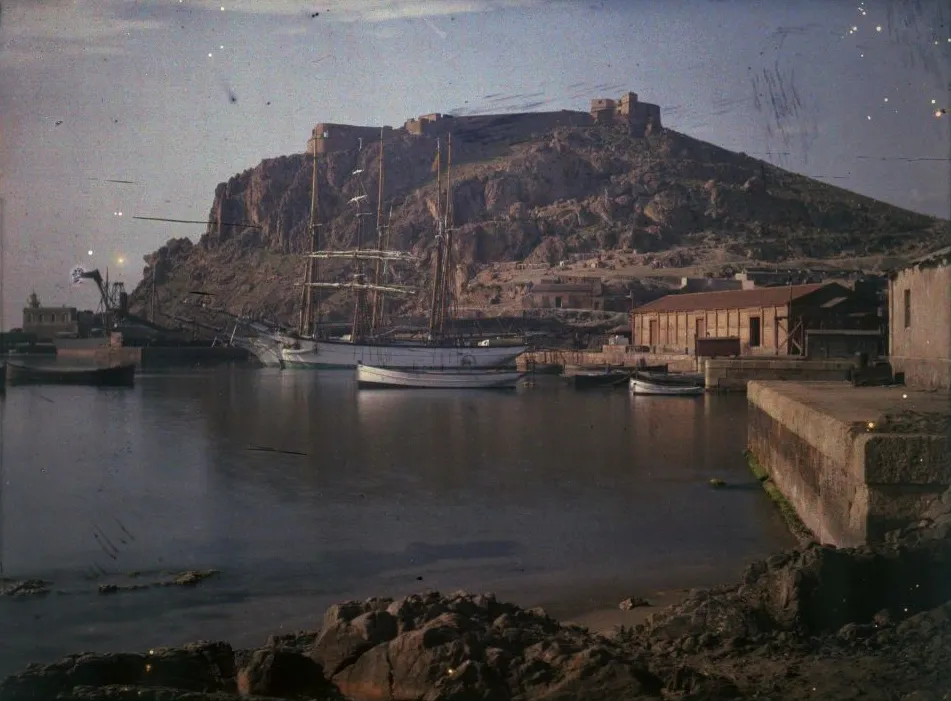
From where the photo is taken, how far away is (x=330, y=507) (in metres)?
14.2

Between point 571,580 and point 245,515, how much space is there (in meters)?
5.51

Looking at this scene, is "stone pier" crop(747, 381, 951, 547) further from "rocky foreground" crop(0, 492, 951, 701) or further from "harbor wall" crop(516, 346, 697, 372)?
"harbor wall" crop(516, 346, 697, 372)

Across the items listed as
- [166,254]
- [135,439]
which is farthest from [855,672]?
[166,254]

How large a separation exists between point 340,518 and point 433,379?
38048 millimetres

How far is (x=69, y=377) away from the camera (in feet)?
160

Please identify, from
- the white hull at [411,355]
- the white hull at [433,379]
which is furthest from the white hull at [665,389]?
the white hull at [411,355]

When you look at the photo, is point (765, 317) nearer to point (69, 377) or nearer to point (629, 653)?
point (69, 377)

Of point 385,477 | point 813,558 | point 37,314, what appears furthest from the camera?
point 37,314

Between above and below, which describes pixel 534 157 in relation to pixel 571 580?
above

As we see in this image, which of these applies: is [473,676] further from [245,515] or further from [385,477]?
[385,477]

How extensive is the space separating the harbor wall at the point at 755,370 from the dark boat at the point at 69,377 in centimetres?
2799

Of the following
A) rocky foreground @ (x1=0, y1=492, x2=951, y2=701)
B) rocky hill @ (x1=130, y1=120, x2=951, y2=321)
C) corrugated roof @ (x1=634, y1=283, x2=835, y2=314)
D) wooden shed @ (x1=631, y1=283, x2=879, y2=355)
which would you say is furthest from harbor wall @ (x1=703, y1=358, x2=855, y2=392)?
rocky hill @ (x1=130, y1=120, x2=951, y2=321)

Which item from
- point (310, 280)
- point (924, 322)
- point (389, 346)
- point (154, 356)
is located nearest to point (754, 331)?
point (389, 346)

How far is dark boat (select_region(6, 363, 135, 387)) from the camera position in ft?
155
